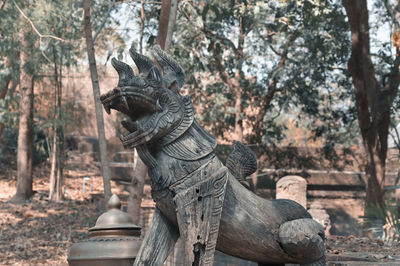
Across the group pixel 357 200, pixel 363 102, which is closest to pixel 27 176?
pixel 363 102

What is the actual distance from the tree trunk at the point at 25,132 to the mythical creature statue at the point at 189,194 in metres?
10.5

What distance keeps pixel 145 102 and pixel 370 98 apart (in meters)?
9.51

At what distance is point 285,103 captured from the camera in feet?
49.8

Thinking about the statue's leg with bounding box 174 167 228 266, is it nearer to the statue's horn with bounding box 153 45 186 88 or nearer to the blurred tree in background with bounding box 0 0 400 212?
the statue's horn with bounding box 153 45 186 88

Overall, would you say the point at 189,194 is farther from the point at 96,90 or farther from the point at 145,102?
the point at 96,90

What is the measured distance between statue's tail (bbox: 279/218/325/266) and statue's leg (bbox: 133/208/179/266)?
70cm

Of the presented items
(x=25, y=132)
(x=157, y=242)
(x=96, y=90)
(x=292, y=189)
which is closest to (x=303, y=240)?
(x=157, y=242)

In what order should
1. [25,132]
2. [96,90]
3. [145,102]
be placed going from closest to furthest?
[145,102] < [96,90] < [25,132]

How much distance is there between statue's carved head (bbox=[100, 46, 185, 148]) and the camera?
3225mm

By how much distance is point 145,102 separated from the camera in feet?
10.7

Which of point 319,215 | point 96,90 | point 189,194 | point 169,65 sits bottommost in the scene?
point 319,215

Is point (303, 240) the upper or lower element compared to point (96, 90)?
lower

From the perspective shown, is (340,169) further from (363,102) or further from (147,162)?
(147,162)

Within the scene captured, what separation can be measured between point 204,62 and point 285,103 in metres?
4.08
